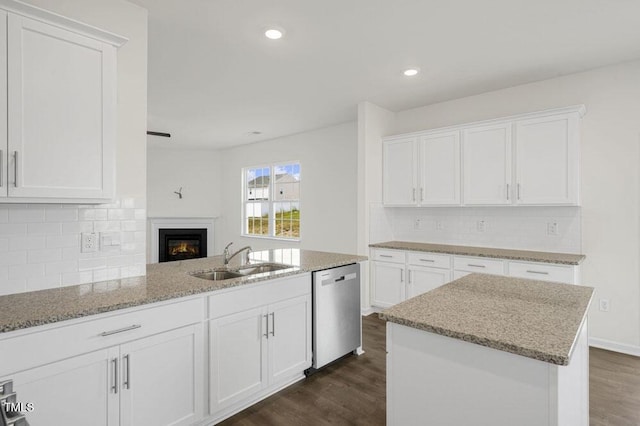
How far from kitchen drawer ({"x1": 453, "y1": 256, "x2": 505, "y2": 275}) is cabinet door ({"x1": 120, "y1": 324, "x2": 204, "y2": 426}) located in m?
2.80

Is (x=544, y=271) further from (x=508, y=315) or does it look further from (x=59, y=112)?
(x=59, y=112)

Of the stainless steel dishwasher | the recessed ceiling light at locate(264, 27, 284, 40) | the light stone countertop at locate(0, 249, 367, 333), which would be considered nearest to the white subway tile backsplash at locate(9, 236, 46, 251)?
the light stone countertop at locate(0, 249, 367, 333)

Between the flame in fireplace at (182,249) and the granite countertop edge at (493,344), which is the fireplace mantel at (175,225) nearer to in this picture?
the flame in fireplace at (182,249)

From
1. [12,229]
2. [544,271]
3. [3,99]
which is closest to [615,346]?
[544,271]

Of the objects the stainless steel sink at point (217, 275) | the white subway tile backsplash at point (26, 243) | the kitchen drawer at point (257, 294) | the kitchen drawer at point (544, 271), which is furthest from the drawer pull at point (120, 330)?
the kitchen drawer at point (544, 271)

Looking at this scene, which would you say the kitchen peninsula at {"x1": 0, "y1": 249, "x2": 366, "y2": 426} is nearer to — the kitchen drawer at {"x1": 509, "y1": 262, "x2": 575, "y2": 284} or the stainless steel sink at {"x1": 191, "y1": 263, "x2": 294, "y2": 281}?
the stainless steel sink at {"x1": 191, "y1": 263, "x2": 294, "y2": 281}

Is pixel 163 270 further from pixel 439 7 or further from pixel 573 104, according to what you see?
pixel 573 104

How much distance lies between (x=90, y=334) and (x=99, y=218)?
820mm

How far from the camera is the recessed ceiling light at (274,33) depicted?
2654 mm

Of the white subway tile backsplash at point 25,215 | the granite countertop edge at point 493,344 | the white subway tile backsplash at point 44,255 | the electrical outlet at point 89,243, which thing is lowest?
the granite countertop edge at point 493,344

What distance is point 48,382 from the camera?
148 centimetres

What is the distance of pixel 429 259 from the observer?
3961 millimetres

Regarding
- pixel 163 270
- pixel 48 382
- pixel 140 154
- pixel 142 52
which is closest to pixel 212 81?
pixel 142 52

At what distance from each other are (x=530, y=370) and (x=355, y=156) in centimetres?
447
